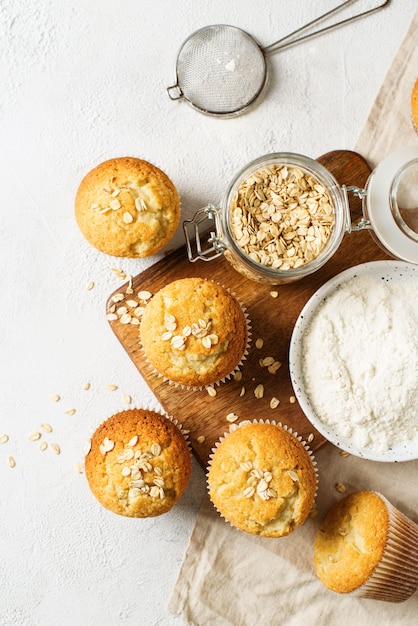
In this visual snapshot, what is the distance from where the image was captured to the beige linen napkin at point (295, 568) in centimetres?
215

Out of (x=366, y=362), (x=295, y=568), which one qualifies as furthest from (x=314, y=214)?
(x=295, y=568)

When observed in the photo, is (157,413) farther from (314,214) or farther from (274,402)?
(314,214)

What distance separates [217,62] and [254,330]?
0.97 metres

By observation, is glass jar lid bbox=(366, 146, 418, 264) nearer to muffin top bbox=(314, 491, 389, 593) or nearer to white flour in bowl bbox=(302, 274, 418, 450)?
white flour in bowl bbox=(302, 274, 418, 450)

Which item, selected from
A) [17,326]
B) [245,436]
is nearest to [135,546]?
[245,436]

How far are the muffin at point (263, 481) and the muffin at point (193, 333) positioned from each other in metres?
0.23

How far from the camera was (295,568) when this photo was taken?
215 cm

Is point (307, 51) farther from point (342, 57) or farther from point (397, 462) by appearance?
point (397, 462)

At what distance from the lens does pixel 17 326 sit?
7.16 feet

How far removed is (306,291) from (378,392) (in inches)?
16.2

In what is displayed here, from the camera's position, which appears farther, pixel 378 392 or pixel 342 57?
pixel 342 57

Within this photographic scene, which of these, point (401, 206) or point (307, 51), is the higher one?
point (307, 51)

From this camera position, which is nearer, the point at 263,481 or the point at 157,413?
the point at 263,481

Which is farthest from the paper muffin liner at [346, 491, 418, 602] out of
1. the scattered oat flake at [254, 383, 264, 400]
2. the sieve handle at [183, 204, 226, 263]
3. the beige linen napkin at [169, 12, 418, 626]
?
the sieve handle at [183, 204, 226, 263]
